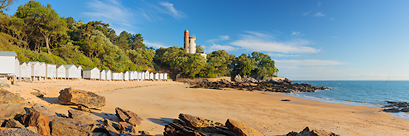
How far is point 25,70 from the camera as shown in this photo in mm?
20703

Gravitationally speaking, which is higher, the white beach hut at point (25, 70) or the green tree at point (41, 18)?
the green tree at point (41, 18)

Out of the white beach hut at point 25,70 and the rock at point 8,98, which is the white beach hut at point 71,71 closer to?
the white beach hut at point 25,70

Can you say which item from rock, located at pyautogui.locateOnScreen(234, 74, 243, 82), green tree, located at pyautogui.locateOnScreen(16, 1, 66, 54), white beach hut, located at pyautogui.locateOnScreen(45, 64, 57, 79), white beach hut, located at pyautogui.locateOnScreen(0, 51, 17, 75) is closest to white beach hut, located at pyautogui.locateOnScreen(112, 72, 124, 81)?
green tree, located at pyautogui.locateOnScreen(16, 1, 66, 54)

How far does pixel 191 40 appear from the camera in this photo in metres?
71.1

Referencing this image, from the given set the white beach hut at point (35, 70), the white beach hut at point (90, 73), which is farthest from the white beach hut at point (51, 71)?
the white beach hut at point (90, 73)

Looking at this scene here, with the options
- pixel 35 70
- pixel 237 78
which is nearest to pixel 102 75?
pixel 35 70

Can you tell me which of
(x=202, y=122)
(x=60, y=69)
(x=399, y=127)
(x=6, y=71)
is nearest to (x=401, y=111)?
(x=399, y=127)

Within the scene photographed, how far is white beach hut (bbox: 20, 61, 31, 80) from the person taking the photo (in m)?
20.1

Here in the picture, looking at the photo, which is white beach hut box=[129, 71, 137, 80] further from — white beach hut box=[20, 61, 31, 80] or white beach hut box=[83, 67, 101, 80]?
white beach hut box=[20, 61, 31, 80]

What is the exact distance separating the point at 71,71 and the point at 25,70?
8341 millimetres

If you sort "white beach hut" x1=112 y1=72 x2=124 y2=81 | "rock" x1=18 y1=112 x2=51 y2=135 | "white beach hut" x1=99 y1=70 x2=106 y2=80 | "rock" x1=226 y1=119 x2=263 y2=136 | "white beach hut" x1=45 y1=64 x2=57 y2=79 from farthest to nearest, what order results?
1. "white beach hut" x1=112 y1=72 x2=124 y2=81
2. "white beach hut" x1=99 y1=70 x2=106 y2=80
3. "white beach hut" x1=45 y1=64 x2=57 y2=79
4. "rock" x1=226 y1=119 x2=263 y2=136
5. "rock" x1=18 y1=112 x2=51 y2=135

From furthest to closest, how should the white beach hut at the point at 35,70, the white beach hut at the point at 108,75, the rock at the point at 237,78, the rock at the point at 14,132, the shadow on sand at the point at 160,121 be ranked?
the rock at the point at 237,78 < the white beach hut at the point at 108,75 < the white beach hut at the point at 35,70 < the shadow on sand at the point at 160,121 < the rock at the point at 14,132

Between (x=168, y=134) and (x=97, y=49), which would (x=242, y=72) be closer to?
(x=97, y=49)

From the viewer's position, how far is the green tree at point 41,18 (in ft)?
109
